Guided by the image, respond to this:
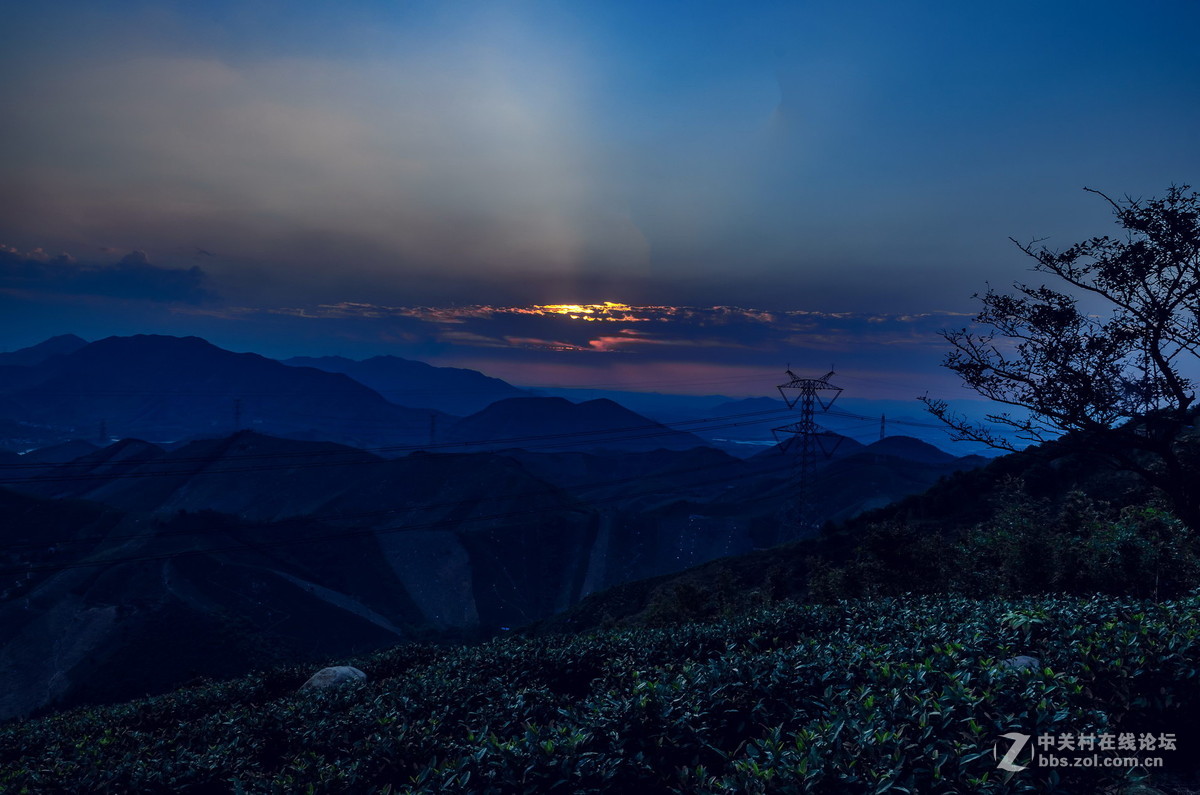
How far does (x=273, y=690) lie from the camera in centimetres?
1898

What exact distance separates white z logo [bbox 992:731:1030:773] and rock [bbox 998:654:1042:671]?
170cm

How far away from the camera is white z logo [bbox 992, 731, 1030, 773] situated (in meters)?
5.60

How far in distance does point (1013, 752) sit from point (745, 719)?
118 inches

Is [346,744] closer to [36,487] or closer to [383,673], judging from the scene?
[383,673]

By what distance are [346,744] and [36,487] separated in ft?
697

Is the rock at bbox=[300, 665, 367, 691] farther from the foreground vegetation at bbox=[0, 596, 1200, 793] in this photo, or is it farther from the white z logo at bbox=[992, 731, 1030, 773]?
the white z logo at bbox=[992, 731, 1030, 773]

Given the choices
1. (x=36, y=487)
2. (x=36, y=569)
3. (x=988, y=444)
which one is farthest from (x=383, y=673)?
(x=36, y=487)

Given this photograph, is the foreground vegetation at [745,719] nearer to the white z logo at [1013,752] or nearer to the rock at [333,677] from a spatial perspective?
the white z logo at [1013,752]

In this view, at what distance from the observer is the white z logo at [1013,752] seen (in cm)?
560

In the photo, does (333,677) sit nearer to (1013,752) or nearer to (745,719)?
(745,719)

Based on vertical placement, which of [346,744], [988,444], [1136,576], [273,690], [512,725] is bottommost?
[273,690]

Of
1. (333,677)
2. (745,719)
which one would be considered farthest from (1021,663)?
(333,677)

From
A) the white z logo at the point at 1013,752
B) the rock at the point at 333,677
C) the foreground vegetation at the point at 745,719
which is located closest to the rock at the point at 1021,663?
the foreground vegetation at the point at 745,719

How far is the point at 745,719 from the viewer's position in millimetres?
7895
